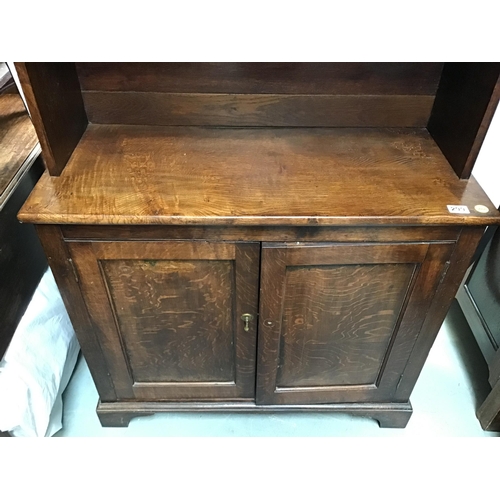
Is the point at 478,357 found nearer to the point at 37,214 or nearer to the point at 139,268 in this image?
the point at 139,268

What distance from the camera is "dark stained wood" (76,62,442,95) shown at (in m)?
0.97

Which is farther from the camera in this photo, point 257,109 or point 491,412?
point 491,412

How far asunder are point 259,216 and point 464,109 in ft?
1.62

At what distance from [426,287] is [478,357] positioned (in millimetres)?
716

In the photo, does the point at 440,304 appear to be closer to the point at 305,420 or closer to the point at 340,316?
the point at 340,316

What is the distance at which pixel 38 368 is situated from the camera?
1.11 meters

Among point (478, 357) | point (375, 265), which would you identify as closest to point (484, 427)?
point (478, 357)

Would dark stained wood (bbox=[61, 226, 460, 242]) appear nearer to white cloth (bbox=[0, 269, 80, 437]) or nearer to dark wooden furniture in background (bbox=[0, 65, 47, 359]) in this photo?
dark wooden furniture in background (bbox=[0, 65, 47, 359])

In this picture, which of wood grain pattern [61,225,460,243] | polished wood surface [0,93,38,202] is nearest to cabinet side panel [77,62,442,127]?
polished wood surface [0,93,38,202]

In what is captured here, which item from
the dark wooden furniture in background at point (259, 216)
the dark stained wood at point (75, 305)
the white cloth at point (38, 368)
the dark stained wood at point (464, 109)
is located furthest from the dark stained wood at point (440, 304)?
the white cloth at point (38, 368)

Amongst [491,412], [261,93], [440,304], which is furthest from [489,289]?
[261,93]

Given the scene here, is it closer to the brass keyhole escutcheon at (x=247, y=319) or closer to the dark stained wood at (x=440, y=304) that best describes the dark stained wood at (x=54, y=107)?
the brass keyhole escutcheon at (x=247, y=319)

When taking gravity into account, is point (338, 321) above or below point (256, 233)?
below

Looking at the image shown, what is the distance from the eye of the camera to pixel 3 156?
108 cm
